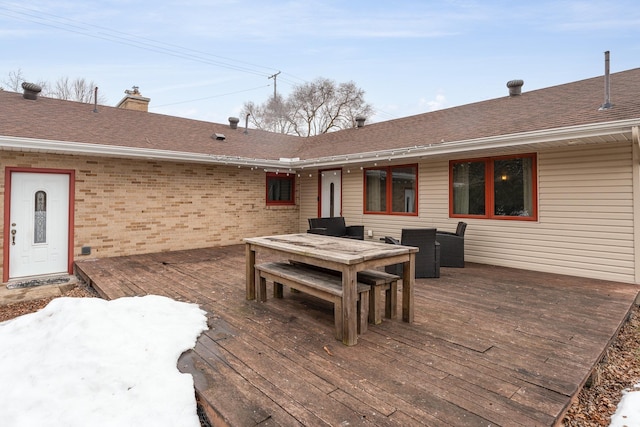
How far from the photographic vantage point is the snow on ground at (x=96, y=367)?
2.07m

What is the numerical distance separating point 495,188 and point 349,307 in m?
5.34

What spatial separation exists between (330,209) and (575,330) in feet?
24.3

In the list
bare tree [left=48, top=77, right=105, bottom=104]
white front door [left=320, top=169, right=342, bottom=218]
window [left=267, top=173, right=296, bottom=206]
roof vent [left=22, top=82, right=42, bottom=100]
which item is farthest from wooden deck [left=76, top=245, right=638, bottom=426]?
bare tree [left=48, top=77, right=105, bottom=104]

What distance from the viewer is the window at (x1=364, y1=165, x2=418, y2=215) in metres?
8.27

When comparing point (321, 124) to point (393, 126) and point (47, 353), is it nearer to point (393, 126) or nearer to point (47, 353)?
point (393, 126)

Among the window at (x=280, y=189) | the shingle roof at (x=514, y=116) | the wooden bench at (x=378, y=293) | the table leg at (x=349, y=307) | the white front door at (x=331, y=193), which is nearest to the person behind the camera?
the table leg at (x=349, y=307)

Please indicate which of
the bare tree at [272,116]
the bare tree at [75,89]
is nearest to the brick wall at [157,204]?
the bare tree at [75,89]

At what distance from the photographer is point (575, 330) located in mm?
3402

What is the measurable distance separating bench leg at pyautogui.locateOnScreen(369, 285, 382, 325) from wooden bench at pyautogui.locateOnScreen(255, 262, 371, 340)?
224 mm

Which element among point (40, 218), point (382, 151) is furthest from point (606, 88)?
point (40, 218)

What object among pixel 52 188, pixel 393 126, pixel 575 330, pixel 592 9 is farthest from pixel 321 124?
pixel 575 330

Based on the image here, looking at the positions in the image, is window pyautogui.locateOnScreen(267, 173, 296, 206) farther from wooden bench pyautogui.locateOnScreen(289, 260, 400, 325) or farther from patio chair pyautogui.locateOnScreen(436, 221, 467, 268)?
wooden bench pyautogui.locateOnScreen(289, 260, 400, 325)

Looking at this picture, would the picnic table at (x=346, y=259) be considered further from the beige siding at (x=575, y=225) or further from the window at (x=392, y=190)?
the window at (x=392, y=190)

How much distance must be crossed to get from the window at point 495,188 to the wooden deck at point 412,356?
6.48 feet
